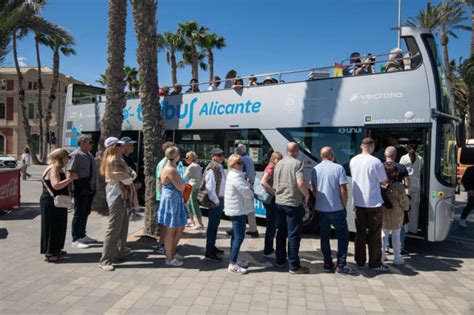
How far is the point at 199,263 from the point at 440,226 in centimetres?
403

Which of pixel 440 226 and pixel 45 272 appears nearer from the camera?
pixel 45 272

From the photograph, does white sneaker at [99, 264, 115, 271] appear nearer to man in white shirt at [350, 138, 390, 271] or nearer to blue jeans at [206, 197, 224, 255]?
blue jeans at [206, 197, 224, 255]

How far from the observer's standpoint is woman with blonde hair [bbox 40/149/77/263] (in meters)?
5.65

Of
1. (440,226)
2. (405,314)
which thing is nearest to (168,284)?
(405,314)

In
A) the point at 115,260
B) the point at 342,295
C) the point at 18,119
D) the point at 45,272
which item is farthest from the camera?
the point at 18,119

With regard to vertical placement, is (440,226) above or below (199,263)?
above

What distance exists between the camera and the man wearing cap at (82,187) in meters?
6.59

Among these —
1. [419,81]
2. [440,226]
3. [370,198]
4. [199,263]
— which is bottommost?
[199,263]

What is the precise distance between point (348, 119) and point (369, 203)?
7.43 ft

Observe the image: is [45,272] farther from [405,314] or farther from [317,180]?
[405,314]

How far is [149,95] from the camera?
7230 millimetres

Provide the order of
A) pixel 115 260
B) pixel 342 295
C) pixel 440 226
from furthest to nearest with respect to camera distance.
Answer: pixel 440 226
pixel 115 260
pixel 342 295

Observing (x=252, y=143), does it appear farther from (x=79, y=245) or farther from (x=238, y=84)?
(x=79, y=245)

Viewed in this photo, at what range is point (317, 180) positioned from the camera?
219 inches
